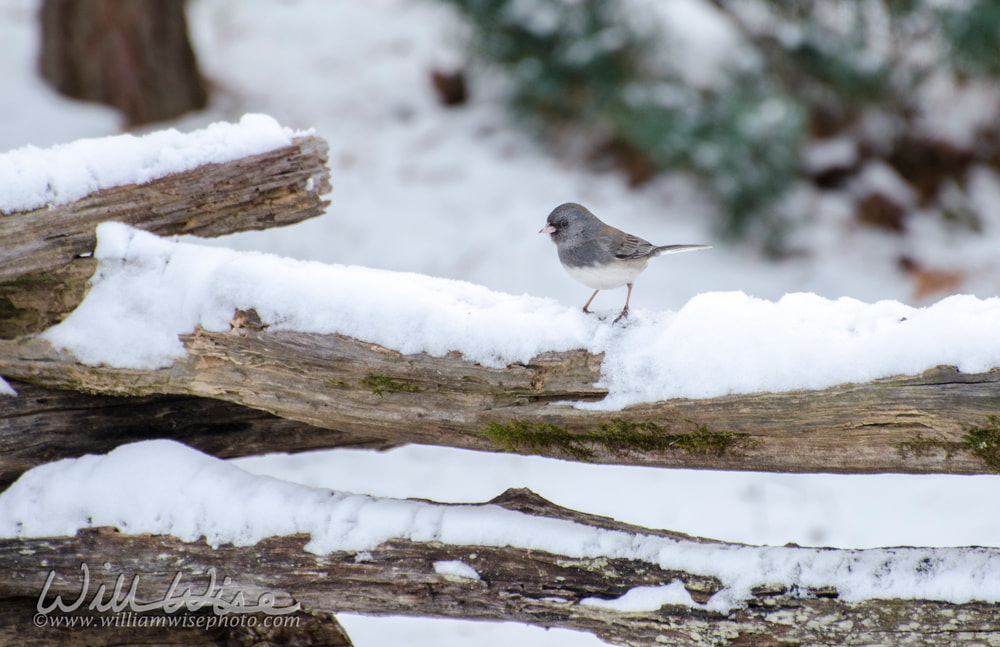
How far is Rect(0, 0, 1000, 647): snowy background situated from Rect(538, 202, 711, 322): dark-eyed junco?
246 mm

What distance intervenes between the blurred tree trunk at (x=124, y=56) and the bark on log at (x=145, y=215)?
495cm

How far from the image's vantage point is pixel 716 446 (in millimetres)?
2291

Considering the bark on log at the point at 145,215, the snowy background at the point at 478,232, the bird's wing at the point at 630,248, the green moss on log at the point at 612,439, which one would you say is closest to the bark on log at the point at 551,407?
the green moss on log at the point at 612,439

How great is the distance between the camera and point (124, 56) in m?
7.02

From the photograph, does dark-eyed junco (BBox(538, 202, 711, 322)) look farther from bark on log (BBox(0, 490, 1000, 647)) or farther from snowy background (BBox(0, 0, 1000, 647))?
bark on log (BBox(0, 490, 1000, 647))

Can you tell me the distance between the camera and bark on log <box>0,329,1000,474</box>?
2.04m

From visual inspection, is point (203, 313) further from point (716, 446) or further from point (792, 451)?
point (792, 451)

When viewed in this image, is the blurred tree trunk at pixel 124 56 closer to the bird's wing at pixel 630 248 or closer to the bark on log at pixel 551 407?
the bark on log at pixel 551 407

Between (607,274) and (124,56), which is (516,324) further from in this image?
(124,56)

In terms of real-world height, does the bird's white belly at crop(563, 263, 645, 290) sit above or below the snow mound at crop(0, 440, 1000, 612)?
above

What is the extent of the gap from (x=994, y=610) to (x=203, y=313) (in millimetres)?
2149

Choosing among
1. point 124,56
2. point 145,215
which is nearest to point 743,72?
point 145,215

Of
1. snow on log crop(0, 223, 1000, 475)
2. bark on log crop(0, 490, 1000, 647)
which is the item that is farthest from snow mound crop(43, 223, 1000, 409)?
bark on log crop(0, 490, 1000, 647)

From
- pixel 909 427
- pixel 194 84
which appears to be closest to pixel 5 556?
pixel 909 427
